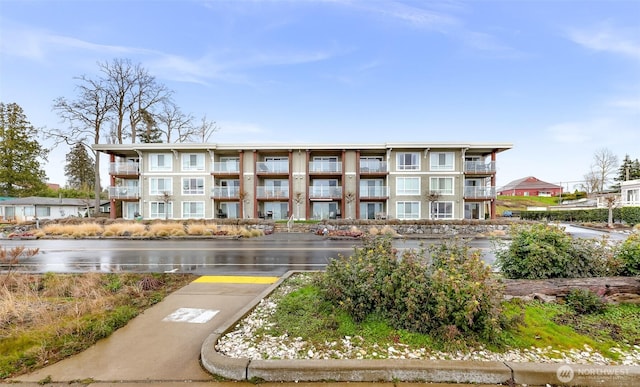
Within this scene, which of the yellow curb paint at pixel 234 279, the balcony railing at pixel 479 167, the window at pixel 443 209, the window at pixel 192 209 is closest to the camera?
the yellow curb paint at pixel 234 279

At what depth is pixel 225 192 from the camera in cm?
2833

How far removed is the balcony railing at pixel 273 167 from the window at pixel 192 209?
7406 mm

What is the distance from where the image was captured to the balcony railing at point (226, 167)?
2875 centimetres

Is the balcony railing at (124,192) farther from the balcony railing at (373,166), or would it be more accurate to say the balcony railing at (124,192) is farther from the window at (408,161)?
the window at (408,161)

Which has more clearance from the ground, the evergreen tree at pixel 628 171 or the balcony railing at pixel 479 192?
the evergreen tree at pixel 628 171

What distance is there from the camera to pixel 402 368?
299 cm

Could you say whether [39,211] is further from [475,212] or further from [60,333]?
[475,212]

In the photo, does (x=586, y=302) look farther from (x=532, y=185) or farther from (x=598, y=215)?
(x=532, y=185)

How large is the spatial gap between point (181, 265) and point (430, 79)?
28226 millimetres

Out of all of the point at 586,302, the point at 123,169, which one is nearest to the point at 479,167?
the point at 586,302

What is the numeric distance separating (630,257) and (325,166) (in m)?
24.0

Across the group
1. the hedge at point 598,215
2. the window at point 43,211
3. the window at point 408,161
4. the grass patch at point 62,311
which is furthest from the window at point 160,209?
the hedge at point 598,215

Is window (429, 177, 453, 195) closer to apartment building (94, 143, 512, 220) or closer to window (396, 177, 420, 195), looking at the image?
apartment building (94, 143, 512, 220)

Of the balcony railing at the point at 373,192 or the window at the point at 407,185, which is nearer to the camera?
the window at the point at 407,185
